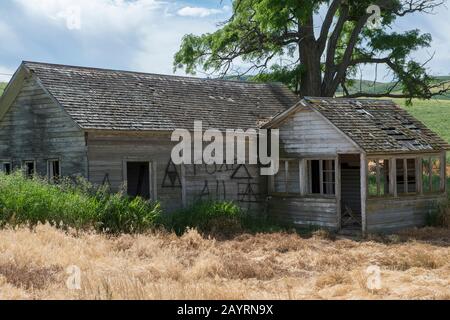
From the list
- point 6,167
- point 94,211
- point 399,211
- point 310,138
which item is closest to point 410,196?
point 399,211

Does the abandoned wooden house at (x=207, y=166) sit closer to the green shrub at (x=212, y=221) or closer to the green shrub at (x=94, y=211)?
the green shrub at (x=94, y=211)

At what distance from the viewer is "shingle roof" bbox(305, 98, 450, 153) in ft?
60.2

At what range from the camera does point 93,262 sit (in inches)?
446

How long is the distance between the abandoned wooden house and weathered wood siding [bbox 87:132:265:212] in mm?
32

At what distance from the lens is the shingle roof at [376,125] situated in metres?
18.4

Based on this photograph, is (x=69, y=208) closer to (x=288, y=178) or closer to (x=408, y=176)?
(x=288, y=178)

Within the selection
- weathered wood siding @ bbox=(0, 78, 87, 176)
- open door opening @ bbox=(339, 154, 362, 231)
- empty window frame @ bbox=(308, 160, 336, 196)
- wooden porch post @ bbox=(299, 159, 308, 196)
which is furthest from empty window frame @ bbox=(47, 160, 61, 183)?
open door opening @ bbox=(339, 154, 362, 231)

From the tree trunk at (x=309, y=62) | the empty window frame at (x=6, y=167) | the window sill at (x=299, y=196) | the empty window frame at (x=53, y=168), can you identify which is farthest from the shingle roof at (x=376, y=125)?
the empty window frame at (x=6, y=167)

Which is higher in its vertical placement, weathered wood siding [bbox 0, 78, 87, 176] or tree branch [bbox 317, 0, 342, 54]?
tree branch [bbox 317, 0, 342, 54]

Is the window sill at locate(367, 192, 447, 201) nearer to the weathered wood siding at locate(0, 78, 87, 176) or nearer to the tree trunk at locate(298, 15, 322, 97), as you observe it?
the weathered wood siding at locate(0, 78, 87, 176)

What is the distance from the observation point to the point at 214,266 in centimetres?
1118
